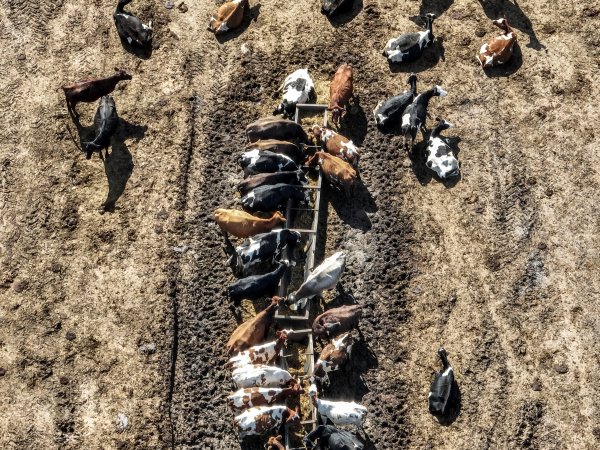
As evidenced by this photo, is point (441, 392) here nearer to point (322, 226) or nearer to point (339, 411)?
point (339, 411)

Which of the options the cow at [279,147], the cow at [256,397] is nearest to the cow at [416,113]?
the cow at [279,147]

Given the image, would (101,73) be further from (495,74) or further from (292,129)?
(495,74)

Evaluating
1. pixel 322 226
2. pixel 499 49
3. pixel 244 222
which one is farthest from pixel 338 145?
pixel 499 49

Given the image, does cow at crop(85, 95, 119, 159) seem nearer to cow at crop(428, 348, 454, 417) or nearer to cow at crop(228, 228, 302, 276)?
cow at crop(228, 228, 302, 276)

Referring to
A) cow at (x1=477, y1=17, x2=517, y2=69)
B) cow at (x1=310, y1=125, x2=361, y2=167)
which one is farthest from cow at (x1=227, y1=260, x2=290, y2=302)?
cow at (x1=477, y1=17, x2=517, y2=69)

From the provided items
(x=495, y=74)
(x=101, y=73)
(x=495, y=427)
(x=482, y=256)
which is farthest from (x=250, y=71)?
(x=495, y=427)

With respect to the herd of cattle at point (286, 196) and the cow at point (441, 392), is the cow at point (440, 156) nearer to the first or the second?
the herd of cattle at point (286, 196)
